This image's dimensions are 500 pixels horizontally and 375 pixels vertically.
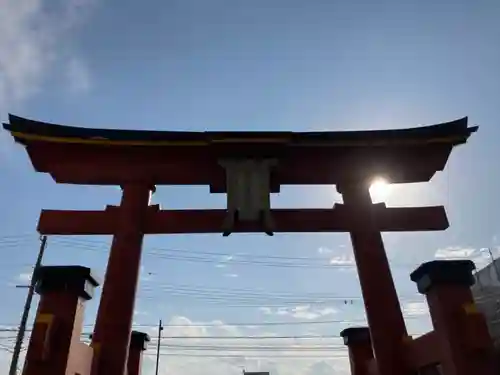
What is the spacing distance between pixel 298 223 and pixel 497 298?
83.6ft

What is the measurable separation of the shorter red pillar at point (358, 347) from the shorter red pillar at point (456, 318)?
234 centimetres

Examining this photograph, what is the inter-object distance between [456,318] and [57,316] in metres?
4.10

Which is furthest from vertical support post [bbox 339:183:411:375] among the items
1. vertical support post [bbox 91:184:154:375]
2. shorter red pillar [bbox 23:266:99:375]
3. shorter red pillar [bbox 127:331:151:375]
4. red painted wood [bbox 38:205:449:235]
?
shorter red pillar [bbox 127:331:151:375]

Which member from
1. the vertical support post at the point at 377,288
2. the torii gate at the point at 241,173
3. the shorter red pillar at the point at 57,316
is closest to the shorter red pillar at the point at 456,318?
the vertical support post at the point at 377,288

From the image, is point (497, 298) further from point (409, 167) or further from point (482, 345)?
point (482, 345)

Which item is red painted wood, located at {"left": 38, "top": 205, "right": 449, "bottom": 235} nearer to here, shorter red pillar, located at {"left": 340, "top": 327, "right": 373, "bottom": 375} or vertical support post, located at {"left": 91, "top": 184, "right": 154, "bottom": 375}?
vertical support post, located at {"left": 91, "top": 184, "right": 154, "bottom": 375}

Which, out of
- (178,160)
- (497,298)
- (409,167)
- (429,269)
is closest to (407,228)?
(409,167)

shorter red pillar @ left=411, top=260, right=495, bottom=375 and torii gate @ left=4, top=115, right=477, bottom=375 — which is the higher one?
torii gate @ left=4, top=115, right=477, bottom=375

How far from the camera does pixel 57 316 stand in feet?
13.3

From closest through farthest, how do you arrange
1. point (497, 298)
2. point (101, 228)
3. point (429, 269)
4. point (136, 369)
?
point (429, 269) < point (101, 228) < point (136, 369) < point (497, 298)

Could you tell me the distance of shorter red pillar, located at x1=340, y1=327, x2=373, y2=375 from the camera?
21.1 ft

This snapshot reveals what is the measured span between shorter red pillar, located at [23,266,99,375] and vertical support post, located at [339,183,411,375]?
375 centimetres

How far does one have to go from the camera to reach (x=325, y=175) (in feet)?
22.7

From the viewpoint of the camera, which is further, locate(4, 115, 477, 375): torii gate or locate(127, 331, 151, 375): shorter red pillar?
locate(127, 331, 151, 375): shorter red pillar
